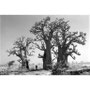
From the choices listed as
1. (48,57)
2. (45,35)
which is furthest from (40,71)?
(45,35)

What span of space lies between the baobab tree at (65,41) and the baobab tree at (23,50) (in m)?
0.50

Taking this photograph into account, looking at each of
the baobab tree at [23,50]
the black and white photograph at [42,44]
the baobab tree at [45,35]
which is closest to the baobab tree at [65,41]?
the black and white photograph at [42,44]

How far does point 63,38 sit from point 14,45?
0.94 m

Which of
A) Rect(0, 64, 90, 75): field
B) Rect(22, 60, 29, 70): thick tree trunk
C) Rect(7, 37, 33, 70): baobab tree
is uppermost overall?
Rect(7, 37, 33, 70): baobab tree

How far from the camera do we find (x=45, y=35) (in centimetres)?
489

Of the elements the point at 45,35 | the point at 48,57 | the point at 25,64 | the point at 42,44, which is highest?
the point at 45,35

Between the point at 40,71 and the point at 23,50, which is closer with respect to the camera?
the point at 40,71

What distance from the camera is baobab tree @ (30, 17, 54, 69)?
15.9 feet

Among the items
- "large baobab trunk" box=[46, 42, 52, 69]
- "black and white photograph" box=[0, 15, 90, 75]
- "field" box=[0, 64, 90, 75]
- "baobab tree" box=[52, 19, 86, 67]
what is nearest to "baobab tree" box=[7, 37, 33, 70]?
"black and white photograph" box=[0, 15, 90, 75]

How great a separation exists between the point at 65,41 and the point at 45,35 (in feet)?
1.31

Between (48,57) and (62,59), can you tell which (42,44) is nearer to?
(48,57)

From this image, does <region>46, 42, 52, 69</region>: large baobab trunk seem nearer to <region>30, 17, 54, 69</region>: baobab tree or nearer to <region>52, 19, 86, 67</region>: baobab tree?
<region>30, 17, 54, 69</region>: baobab tree

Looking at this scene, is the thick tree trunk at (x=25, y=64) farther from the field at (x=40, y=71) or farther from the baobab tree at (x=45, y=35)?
the baobab tree at (x=45, y=35)
